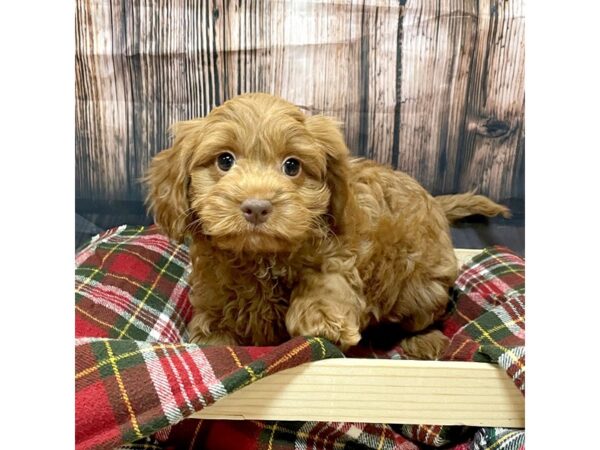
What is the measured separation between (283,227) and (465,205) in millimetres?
1129

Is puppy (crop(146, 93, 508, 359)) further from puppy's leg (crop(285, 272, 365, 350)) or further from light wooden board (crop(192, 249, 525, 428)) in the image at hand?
light wooden board (crop(192, 249, 525, 428))

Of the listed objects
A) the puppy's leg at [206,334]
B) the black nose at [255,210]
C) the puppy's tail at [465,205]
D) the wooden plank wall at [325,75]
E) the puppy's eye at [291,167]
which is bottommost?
the puppy's leg at [206,334]

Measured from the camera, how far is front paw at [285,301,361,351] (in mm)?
1727

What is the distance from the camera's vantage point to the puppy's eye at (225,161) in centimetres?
173

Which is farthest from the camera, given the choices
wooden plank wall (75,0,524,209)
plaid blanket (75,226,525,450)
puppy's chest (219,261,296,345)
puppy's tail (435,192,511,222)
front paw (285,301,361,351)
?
puppy's tail (435,192,511,222)

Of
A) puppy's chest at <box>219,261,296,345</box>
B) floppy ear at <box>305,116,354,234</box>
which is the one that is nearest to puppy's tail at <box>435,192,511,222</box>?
floppy ear at <box>305,116,354,234</box>

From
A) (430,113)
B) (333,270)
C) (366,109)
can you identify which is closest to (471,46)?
(430,113)

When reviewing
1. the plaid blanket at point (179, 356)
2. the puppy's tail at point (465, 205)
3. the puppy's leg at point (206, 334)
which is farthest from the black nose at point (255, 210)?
the puppy's tail at point (465, 205)

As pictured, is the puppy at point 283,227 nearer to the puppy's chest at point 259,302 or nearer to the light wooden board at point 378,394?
the puppy's chest at point 259,302

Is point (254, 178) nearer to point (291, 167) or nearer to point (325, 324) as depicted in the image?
point (291, 167)

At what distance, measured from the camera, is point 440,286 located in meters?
2.27

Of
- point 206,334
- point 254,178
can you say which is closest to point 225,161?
point 254,178

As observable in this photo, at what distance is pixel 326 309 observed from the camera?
1773 millimetres

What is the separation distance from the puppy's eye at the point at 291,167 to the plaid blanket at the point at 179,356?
1.46ft
